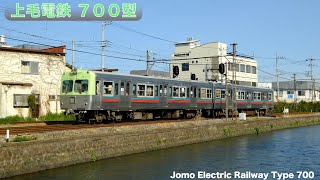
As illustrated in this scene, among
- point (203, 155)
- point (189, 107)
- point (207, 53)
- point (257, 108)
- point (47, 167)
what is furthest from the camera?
point (207, 53)

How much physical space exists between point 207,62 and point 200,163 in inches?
2037

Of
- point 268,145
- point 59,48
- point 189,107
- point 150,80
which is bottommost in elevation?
point 268,145

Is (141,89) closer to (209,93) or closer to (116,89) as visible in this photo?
(116,89)

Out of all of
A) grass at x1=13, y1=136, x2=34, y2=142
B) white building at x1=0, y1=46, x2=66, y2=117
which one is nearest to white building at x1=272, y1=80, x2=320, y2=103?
white building at x1=0, y1=46, x2=66, y2=117

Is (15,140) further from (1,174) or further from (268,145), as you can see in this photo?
(268,145)

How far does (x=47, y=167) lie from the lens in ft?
48.0

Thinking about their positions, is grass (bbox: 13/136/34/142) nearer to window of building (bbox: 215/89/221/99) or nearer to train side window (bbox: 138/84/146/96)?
train side window (bbox: 138/84/146/96)

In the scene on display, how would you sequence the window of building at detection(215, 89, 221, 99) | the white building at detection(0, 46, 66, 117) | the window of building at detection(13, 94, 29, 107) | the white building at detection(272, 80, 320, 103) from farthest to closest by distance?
the white building at detection(272, 80, 320, 103), the window of building at detection(215, 89, 221, 99), the window of building at detection(13, 94, 29, 107), the white building at detection(0, 46, 66, 117)

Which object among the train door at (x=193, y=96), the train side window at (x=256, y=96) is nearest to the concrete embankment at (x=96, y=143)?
the train door at (x=193, y=96)

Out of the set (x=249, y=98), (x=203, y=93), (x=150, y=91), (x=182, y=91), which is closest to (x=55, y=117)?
(x=150, y=91)

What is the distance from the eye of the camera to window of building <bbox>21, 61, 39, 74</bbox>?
30.5 m

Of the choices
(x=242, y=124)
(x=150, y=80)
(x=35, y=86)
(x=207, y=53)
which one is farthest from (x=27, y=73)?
(x=207, y=53)

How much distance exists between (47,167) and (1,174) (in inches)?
75.6

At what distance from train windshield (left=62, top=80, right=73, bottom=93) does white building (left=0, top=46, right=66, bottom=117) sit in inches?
316
